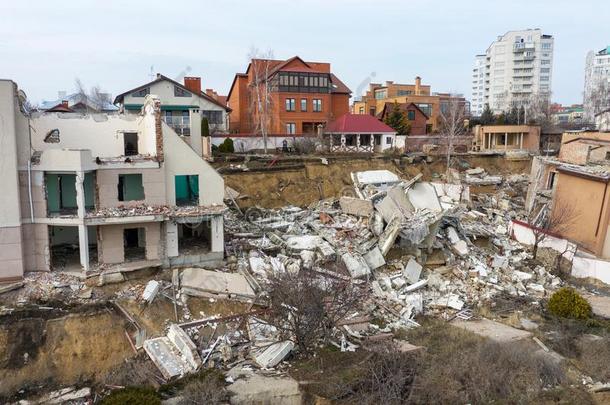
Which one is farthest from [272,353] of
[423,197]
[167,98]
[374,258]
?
[167,98]

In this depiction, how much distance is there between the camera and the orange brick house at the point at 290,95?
45.3 metres

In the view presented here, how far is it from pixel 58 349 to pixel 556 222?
2493 cm

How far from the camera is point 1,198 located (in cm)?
1817

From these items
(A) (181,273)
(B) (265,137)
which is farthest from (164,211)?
Answer: (B) (265,137)

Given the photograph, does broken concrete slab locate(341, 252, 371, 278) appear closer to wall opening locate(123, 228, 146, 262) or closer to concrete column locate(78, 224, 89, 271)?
wall opening locate(123, 228, 146, 262)

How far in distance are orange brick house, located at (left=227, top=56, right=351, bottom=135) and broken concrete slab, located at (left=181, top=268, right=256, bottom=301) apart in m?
25.7

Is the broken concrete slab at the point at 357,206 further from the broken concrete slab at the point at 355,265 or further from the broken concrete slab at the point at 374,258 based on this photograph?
the broken concrete slab at the point at 355,265

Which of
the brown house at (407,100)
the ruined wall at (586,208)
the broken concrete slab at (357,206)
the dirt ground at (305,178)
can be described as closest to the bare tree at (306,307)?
the broken concrete slab at (357,206)

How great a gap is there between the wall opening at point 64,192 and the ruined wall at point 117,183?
0.76 meters

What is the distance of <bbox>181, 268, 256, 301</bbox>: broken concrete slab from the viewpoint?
63.6 ft

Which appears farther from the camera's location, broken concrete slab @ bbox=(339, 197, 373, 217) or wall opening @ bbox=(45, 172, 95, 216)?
broken concrete slab @ bbox=(339, 197, 373, 217)

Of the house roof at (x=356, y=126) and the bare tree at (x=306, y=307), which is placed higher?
the house roof at (x=356, y=126)

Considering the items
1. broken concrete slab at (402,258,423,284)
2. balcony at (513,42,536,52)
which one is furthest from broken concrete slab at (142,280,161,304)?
balcony at (513,42,536,52)

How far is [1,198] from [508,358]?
62.5 feet
